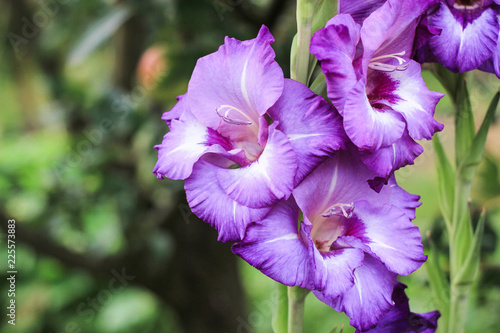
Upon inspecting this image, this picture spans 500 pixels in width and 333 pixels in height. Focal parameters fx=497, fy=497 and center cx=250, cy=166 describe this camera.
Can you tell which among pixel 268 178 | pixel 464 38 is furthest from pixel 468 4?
pixel 268 178

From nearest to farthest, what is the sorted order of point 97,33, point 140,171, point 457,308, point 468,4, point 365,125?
1. point 365,125
2. point 468,4
3. point 457,308
4. point 97,33
5. point 140,171

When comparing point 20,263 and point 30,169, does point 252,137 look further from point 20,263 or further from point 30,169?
point 20,263

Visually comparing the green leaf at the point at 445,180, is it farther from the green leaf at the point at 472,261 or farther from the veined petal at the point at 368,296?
the veined petal at the point at 368,296

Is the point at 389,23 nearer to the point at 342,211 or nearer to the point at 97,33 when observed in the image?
the point at 342,211

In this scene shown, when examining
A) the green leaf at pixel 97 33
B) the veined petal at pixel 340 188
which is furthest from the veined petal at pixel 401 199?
the green leaf at pixel 97 33

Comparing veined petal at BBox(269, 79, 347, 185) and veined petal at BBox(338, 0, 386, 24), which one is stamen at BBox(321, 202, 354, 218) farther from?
veined petal at BBox(338, 0, 386, 24)

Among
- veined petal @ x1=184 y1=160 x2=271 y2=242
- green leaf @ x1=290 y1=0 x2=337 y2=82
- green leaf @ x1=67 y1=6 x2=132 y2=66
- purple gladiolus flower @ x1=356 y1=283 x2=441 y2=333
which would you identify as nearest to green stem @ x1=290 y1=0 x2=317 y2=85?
green leaf @ x1=290 y1=0 x2=337 y2=82

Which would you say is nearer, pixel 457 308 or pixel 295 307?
pixel 295 307
